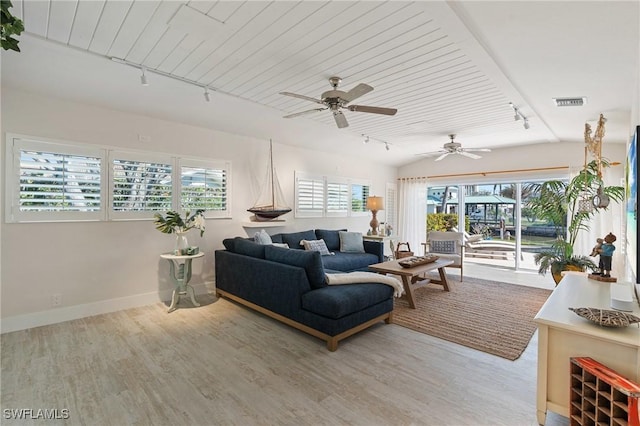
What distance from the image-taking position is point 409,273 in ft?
13.0

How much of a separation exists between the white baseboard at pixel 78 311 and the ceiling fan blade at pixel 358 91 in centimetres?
358

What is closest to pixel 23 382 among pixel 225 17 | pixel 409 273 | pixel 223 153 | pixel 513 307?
pixel 225 17

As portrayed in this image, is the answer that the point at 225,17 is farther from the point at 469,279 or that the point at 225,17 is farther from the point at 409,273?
the point at 469,279

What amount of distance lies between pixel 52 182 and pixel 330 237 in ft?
13.7

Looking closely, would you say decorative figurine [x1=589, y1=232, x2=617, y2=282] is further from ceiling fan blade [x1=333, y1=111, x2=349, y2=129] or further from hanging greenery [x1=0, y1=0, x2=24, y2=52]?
hanging greenery [x1=0, y1=0, x2=24, y2=52]

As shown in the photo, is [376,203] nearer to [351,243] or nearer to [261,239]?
[351,243]

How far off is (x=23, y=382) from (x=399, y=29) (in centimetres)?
395

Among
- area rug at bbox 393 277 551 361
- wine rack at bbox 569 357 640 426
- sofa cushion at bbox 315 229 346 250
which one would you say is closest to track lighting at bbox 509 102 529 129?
area rug at bbox 393 277 551 361

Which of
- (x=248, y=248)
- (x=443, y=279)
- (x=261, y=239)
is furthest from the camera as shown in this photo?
(x=443, y=279)

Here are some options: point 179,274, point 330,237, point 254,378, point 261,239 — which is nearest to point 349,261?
point 330,237

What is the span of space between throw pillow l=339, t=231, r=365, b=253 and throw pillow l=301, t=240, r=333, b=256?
494 mm

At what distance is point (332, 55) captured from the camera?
9.08 ft

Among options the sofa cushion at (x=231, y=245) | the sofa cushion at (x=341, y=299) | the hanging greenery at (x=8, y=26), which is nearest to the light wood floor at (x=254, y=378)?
the sofa cushion at (x=341, y=299)

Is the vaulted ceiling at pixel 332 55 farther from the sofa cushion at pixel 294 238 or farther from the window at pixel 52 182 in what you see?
the sofa cushion at pixel 294 238
